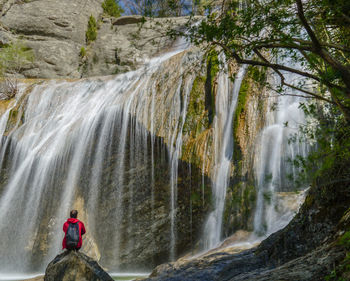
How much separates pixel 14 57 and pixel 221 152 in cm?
1841

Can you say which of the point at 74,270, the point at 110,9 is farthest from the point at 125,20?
the point at 74,270

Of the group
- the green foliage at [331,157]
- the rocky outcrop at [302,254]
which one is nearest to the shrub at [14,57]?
the rocky outcrop at [302,254]

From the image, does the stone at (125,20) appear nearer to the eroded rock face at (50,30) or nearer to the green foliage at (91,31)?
the green foliage at (91,31)

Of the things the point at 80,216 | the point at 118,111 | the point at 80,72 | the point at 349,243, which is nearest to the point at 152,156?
the point at 118,111

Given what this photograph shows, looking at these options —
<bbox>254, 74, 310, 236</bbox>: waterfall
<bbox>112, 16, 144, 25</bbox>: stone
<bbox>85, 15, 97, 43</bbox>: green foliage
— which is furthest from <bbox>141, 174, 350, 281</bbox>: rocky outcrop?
<bbox>112, 16, 144, 25</bbox>: stone

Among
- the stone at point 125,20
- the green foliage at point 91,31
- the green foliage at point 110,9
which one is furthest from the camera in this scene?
the green foliage at point 110,9

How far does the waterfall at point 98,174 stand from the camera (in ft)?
39.4

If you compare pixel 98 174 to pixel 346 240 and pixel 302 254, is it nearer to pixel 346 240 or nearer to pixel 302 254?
pixel 302 254

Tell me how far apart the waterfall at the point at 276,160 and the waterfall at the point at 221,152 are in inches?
37.4

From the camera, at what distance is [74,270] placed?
6.19m

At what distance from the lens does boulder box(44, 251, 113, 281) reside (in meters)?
6.14

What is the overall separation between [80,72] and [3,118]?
974cm

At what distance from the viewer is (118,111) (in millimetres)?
13188

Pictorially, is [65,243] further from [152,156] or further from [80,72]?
[80,72]
